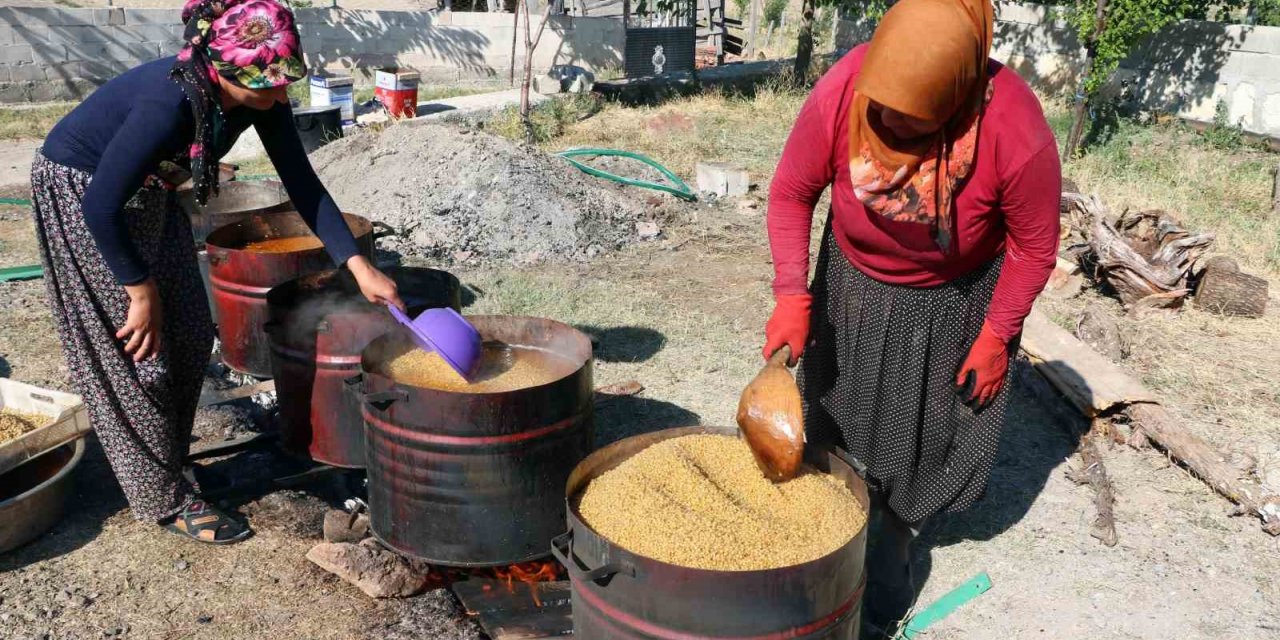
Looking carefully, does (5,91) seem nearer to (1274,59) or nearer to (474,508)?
(474,508)

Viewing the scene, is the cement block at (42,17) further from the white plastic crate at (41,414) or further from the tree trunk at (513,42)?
the white plastic crate at (41,414)

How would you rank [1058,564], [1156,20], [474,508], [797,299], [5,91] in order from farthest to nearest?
[5,91] < [1156,20] < [1058,564] < [474,508] < [797,299]

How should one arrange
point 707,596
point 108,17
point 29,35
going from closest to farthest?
point 707,596 → point 29,35 → point 108,17

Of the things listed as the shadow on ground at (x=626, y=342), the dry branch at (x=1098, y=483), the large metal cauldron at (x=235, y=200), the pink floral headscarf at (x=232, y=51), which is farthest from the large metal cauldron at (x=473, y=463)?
the large metal cauldron at (x=235, y=200)

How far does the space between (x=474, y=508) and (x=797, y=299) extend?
3.88 ft

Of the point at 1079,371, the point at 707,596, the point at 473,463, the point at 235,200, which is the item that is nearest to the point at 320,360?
the point at 473,463

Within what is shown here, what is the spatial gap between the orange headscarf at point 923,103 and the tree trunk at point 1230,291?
4.54 metres

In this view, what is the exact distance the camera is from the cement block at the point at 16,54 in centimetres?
1308

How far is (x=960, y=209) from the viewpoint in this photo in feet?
8.46

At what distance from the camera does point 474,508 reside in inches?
120

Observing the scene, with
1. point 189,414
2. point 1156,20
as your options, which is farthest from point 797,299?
point 1156,20

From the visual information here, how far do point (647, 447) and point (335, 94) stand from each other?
925cm

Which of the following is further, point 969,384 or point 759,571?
point 969,384

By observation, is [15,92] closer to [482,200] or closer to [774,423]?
[482,200]
